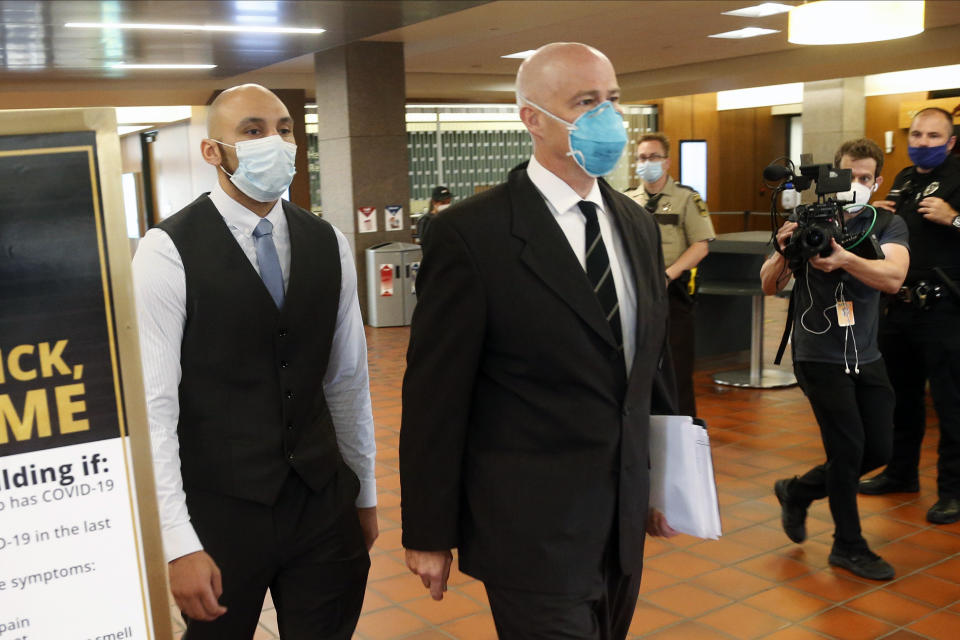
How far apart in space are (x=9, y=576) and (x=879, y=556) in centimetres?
350

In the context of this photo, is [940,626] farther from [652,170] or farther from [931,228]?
[652,170]

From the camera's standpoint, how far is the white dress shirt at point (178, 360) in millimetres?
1716

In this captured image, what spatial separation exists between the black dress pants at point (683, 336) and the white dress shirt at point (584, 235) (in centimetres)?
328

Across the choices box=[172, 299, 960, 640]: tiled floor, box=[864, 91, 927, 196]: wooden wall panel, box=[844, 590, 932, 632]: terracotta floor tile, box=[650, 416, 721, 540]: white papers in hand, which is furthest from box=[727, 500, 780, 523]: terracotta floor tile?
box=[864, 91, 927, 196]: wooden wall panel

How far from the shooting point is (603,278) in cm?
188

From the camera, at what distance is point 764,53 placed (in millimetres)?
A: 13234

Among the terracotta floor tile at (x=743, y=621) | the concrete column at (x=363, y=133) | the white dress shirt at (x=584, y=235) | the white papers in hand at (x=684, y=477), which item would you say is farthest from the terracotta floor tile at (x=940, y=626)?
the concrete column at (x=363, y=133)

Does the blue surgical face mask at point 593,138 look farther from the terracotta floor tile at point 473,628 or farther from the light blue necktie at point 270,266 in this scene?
the terracotta floor tile at point 473,628

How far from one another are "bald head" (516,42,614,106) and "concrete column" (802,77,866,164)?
14510 millimetres

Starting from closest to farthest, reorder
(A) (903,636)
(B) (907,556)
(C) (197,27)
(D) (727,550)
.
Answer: (A) (903,636) → (B) (907,556) → (D) (727,550) → (C) (197,27)

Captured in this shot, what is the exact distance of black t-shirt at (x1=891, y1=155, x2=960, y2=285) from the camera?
423 cm

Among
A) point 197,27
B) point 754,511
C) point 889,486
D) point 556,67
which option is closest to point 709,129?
point 197,27

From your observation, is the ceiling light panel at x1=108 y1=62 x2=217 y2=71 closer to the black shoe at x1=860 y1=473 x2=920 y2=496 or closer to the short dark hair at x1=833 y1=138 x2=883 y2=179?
the short dark hair at x1=833 y1=138 x2=883 y2=179

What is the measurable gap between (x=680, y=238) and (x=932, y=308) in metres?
1.42
